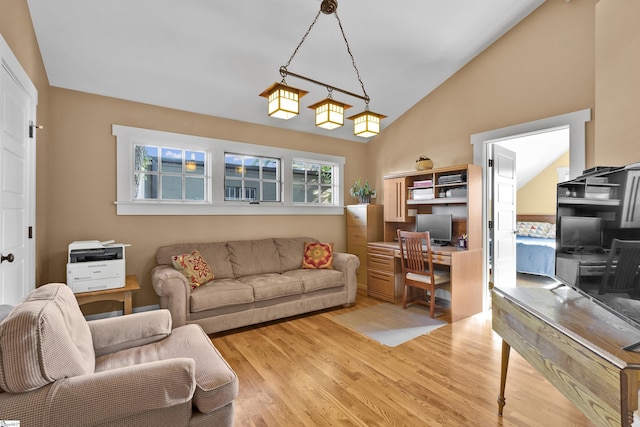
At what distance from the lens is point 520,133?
3393 millimetres

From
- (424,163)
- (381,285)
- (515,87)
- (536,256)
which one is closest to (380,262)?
(381,285)

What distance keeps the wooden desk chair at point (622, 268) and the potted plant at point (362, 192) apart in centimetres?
364

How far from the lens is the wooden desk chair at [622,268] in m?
1.23

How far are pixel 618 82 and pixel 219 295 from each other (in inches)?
145

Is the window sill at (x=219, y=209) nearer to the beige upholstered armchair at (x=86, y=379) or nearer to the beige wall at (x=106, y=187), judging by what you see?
the beige wall at (x=106, y=187)

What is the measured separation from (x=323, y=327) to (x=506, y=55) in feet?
12.0

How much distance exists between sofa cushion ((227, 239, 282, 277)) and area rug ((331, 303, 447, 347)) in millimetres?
1042

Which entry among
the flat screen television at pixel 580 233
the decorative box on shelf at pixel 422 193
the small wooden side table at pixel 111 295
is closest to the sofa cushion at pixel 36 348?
the small wooden side table at pixel 111 295

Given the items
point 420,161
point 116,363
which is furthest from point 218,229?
point 420,161

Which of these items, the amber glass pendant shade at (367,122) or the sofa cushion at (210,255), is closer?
the amber glass pendant shade at (367,122)

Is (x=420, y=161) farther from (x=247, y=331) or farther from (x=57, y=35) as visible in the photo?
(x=57, y=35)

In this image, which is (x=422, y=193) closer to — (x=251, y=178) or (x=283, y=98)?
(x=251, y=178)

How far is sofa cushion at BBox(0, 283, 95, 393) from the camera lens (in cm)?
106

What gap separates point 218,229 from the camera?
13.2 ft
